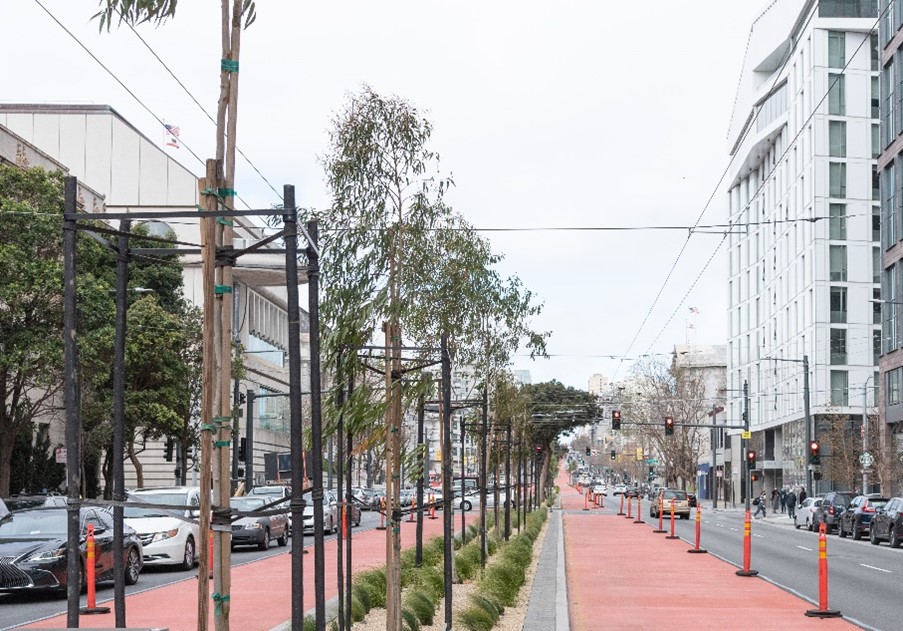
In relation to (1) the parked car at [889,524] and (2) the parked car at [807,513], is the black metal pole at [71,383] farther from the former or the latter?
(2) the parked car at [807,513]

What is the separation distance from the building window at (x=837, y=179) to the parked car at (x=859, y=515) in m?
32.2

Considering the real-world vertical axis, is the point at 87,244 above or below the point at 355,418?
above

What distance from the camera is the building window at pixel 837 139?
261 feet

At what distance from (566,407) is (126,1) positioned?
88.0 metres

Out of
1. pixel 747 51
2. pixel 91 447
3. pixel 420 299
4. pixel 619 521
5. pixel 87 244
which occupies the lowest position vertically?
pixel 619 521

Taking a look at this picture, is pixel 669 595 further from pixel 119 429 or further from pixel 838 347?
pixel 838 347

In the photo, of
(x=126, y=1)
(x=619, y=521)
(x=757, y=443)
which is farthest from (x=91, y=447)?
(x=757, y=443)

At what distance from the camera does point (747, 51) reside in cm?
9694

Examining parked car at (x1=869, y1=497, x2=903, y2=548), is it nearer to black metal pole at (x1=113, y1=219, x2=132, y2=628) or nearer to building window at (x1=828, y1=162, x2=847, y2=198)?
building window at (x1=828, y1=162, x2=847, y2=198)

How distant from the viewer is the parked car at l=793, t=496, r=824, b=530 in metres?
55.8

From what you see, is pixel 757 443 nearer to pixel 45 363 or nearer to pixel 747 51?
pixel 747 51

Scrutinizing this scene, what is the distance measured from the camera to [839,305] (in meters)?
79.7

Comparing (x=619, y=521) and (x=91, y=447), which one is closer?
(x=91, y=447)

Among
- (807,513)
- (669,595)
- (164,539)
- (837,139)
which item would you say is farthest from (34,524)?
(837,139)
